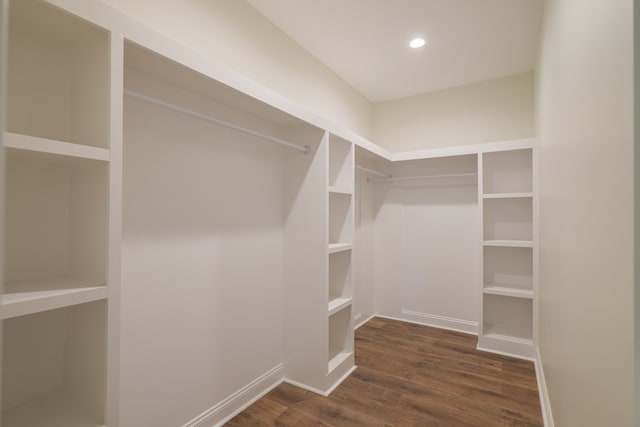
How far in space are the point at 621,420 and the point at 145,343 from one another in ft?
5.84

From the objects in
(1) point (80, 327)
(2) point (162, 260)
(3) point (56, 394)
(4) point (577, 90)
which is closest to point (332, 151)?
(2) point (162, 260)

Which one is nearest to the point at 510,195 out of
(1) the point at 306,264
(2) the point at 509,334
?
(2) the point at 509,334

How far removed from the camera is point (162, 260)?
167 cm

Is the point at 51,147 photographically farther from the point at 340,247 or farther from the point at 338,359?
the point at 338,359

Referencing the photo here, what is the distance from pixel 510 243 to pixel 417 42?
A: 6.36ft

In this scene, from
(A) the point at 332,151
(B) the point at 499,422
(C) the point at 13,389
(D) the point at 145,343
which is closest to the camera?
(C) the point at 13,389

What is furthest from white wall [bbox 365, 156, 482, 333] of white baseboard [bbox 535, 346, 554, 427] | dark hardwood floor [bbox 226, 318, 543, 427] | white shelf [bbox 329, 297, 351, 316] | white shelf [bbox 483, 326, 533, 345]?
white shelf [bbox 329, 297, 351, 316]

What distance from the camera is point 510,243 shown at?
114 inches

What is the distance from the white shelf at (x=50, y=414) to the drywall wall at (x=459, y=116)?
363 centimetres

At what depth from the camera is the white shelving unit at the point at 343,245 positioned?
103 inches

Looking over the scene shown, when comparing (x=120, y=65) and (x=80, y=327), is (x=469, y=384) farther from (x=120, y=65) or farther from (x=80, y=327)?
(x=120, y=65)

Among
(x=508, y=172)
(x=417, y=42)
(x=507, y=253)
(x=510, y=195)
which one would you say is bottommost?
(x=507, y=253)

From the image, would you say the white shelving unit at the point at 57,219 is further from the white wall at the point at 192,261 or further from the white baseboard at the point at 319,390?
the white baseboard at the point at 319,390

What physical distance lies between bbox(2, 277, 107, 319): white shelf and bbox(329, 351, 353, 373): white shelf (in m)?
1.73
